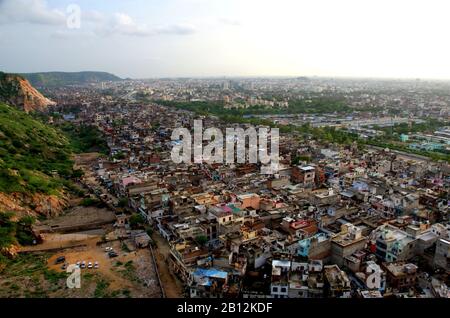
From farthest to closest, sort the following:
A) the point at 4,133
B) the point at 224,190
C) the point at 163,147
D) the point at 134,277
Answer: the point at 163,147, the point at 4,133, the point at 224,190, the point at 134,277

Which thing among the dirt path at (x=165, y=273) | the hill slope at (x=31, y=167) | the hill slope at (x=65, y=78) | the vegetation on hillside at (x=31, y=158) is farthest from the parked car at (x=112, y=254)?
the hill slope at (x=65, y=78)

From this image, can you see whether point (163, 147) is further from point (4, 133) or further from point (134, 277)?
point (134, 277)

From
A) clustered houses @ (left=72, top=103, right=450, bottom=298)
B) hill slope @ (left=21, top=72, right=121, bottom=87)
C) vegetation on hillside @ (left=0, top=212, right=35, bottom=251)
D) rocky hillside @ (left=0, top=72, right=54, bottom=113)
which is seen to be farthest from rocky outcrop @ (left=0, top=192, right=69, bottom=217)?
hill slope @ (left=21, top=72, right=121, bottom=87)

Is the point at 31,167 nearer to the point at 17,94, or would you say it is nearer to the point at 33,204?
the point at 33,204

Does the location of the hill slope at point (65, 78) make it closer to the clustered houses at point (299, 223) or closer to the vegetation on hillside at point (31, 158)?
the vegetation on hillside at point (31, 158)

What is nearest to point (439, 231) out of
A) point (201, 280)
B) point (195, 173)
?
point (201, 280)

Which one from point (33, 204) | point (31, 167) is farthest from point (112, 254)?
point (31, 167)

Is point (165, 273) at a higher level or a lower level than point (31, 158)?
lower
